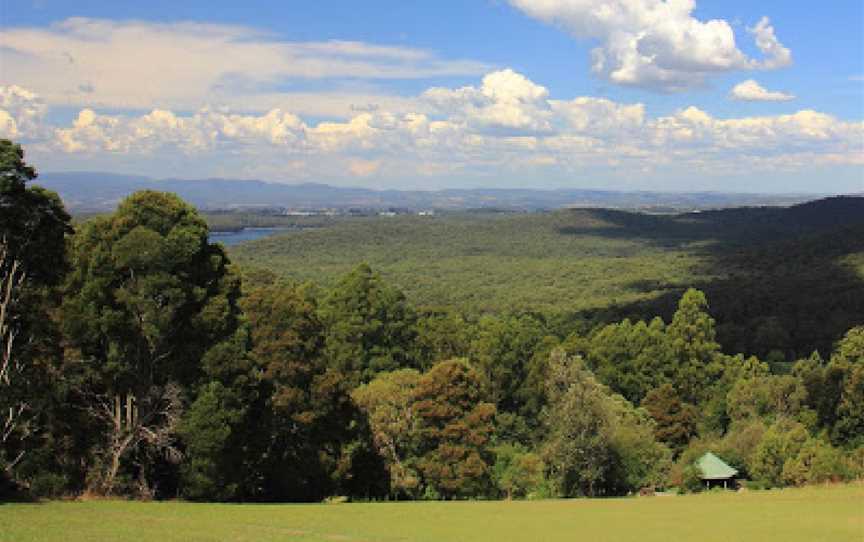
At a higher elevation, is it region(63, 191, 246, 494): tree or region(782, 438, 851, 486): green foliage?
region(63, 191, 246, 494): tree

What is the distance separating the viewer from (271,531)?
58.5 ft

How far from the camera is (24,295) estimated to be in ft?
73.2

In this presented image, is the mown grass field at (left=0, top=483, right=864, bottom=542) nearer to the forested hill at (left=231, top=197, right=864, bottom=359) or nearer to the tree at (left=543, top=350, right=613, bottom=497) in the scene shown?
the tree at (left=543, top=350, right=613, bottom=497)

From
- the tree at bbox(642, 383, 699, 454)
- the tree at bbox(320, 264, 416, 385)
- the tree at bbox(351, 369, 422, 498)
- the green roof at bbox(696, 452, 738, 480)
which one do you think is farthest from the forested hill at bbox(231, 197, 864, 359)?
the green roof at bbox(696, 452, 738, 480)

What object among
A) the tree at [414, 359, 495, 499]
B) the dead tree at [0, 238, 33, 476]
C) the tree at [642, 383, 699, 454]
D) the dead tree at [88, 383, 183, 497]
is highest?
the dead tree at [0, 238, 33, 476]

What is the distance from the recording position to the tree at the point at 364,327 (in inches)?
1901

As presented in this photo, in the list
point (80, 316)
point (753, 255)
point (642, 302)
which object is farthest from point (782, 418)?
point (753, 255)

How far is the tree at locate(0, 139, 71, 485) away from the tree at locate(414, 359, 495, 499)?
15.0 meters

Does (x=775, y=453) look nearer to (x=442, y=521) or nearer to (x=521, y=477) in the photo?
(x=521, y=477)

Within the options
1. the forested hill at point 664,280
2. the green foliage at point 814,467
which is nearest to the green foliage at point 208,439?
the green foliage at point 814,467

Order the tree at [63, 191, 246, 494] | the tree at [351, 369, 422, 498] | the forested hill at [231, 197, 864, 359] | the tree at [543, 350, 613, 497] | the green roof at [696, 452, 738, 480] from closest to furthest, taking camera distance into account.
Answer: the tree at [63, 191, 246, 494] < the tree at [351, 369, 422, 498] < the tree at [543, 350, 613, 497] < the green roof at [696, 452, 738, 480] < the forested hill at [231, 197, 864, 359]

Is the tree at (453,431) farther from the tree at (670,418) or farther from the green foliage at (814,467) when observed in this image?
the tree at (670,418)

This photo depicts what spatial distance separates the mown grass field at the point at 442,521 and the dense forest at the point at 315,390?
3.03 meters

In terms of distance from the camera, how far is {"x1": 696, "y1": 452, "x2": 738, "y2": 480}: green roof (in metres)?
39.4
